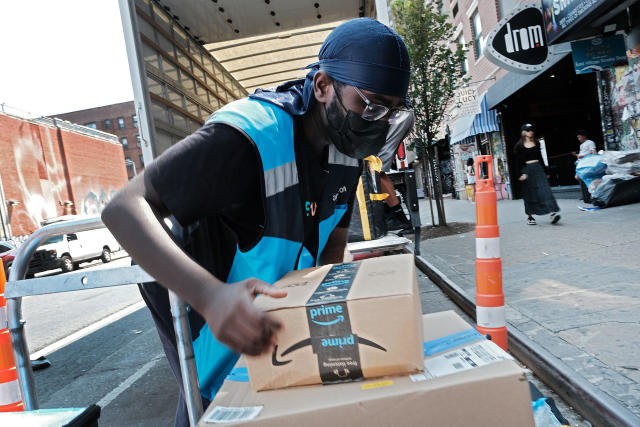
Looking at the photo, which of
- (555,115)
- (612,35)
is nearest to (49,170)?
(555,115)

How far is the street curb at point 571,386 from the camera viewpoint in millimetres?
2045

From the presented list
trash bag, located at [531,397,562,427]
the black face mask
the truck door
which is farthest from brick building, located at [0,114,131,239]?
trash bag, located at [531,397,562,427]

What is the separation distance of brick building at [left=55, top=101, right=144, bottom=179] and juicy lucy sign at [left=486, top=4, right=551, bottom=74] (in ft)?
187

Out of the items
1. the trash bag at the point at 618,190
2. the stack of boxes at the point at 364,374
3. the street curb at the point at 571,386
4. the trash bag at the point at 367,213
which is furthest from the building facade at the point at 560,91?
the stack of boxes at the point at 364,374

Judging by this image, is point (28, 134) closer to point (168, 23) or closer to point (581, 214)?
point (168, 23)

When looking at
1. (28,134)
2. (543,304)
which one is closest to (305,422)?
(543,304)

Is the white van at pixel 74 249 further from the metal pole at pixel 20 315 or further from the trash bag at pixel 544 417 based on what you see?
the trash bag at pixel 544 417

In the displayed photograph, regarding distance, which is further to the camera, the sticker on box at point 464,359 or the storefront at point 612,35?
the storefront at point 612,35

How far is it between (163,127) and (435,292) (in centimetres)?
370

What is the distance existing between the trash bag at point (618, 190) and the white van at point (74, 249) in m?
13.5

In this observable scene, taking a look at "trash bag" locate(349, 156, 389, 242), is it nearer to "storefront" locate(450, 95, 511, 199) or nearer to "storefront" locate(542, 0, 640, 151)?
"storefront" locate(542, 0, 640, 151)

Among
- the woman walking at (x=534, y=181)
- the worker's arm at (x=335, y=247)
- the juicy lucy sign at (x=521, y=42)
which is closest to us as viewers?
the worker's arm at (x=335, y=247)

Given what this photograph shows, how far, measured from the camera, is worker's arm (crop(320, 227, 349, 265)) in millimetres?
2012

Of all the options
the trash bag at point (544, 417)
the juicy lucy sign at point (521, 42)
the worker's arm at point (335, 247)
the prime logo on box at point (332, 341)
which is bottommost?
the trash bag at point (544, 417)
